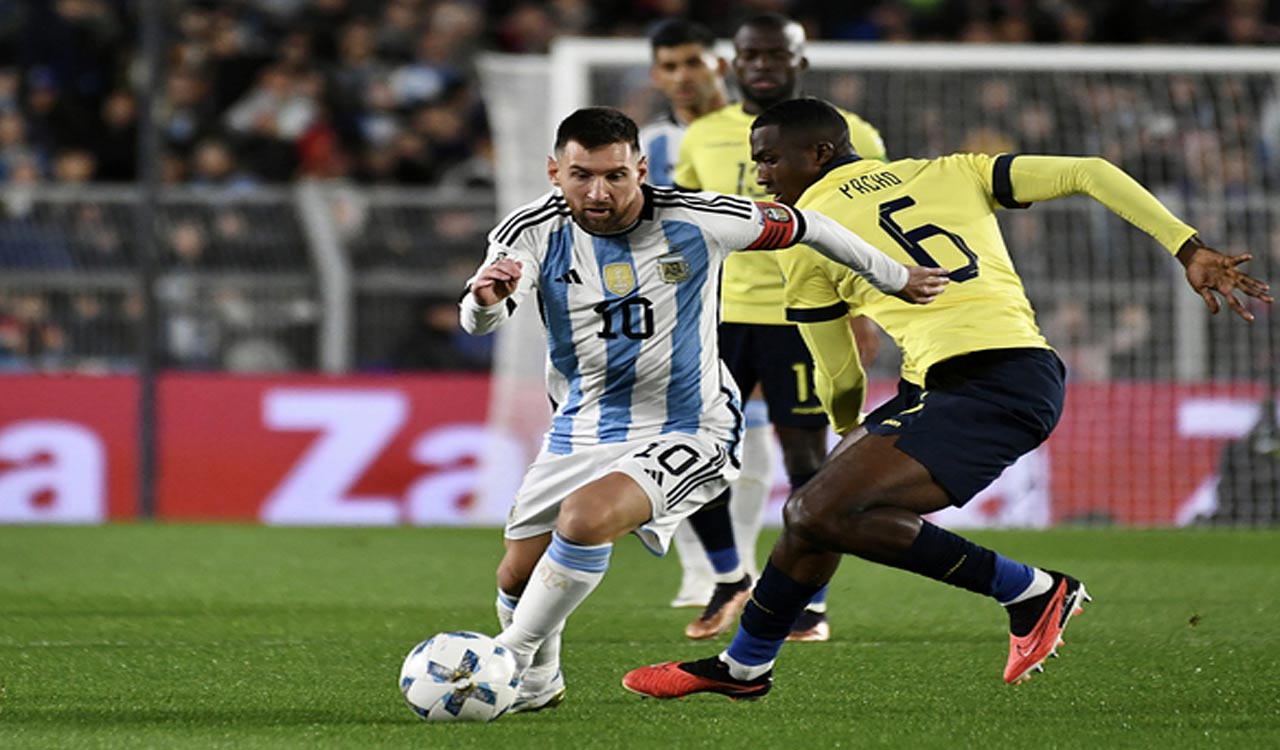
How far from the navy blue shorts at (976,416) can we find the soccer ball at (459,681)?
1.17 meters

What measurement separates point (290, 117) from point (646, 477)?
32.3ft

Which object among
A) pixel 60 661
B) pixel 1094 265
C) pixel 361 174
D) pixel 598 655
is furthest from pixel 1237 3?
pixel 60 661

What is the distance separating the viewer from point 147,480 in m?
12.0

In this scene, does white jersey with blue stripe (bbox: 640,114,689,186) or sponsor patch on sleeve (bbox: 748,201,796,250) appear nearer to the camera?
sponsor patch on sleeve (bbox: 748,201,796,250)

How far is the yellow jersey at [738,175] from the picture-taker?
22.5 ft

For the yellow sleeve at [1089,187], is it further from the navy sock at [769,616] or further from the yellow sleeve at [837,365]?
the navy sock at [769,616]

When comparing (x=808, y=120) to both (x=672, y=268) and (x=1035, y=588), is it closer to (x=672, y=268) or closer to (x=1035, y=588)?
(x=672, y=268)

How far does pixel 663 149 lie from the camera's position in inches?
295

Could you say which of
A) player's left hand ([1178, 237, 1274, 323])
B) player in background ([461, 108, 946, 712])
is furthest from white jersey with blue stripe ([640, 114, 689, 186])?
player's left hand ([1178, 237, 1274, 323])

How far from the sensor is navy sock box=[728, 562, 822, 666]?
512cm

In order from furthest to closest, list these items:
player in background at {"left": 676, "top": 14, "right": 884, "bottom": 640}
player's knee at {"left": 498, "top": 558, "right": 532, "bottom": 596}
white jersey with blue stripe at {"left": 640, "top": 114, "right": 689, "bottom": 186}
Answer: white jersey with blue stripe at {"left": 640, "top": 114, "right": 689, "bottom": 186} → player in background at {"left": 676, "top": 14, "right": 884, "bottom": 640} → player's knee at {"left": 498, "top": 558, "right": 532, "bottom": 596}

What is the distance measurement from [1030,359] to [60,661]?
2998 millimetres

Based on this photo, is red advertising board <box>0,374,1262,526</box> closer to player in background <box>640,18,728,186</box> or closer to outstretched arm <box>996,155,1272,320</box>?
player in background <box>640,18,728,186</box>

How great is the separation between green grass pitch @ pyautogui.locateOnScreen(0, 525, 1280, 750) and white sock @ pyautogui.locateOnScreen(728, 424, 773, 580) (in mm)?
377
